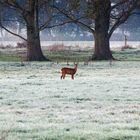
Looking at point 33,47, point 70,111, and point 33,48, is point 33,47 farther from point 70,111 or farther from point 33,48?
point 70,111

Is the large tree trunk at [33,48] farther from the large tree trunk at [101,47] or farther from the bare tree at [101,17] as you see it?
the large tree trunk at [101,47]

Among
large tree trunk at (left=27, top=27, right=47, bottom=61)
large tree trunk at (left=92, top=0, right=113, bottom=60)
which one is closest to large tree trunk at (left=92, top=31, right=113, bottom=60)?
large tree trunk at (left=92, top=0, right=113, bottom=60)

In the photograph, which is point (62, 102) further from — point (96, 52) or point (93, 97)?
point (96, 52)

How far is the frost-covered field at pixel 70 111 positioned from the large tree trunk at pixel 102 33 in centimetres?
1927

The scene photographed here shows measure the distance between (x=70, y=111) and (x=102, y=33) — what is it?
26.2 meters

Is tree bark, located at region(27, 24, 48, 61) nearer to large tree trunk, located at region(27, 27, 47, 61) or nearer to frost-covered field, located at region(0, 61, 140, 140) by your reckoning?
large tree trunk, located at region(27, 27, 47, 61)

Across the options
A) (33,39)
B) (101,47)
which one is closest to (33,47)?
(33,39)

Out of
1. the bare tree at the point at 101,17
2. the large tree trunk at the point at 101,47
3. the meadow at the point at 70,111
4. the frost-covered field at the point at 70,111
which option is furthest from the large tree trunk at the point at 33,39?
the meadow at the point at 70,111

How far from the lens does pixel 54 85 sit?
663 inches

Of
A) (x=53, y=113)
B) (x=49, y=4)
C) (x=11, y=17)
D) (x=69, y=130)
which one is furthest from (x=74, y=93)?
(x=11, y=17)

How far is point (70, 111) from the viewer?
10.9 meters

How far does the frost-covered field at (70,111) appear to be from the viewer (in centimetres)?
844

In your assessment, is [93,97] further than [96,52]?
No

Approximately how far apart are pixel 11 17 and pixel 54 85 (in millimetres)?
68050
